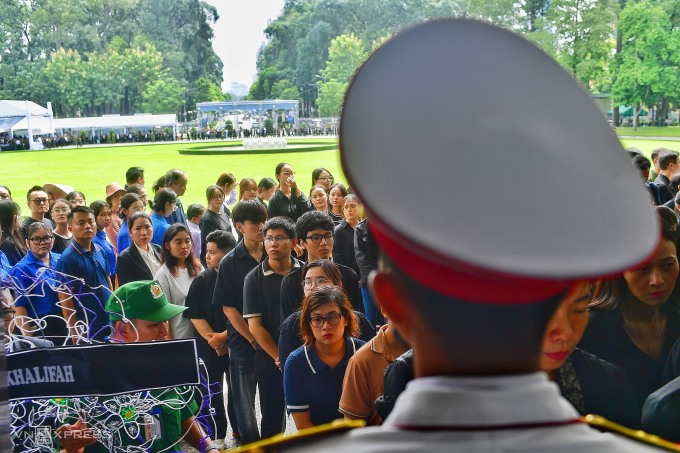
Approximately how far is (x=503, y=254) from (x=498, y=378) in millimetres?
135

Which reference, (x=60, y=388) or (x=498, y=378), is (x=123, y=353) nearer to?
(x=60, y=388)

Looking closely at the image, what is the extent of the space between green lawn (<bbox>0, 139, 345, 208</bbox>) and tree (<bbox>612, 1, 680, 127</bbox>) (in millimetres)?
2527

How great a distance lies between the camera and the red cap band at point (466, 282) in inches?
28.2

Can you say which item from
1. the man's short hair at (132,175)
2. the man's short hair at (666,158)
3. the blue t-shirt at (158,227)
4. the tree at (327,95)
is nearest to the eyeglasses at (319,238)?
the tree at (327,95)

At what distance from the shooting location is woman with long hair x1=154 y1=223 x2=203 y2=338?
13.4 ft

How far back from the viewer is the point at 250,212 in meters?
4.11

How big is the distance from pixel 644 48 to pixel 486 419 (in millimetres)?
2884

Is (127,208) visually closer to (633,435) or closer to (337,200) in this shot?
(337,200)

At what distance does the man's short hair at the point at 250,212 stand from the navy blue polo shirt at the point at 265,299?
0.46 m

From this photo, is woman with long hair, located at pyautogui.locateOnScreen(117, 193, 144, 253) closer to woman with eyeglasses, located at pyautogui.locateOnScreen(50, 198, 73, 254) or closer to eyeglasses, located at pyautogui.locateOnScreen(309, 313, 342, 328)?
woman with eyeglasses, located at pyautogui.locateOnScreen(50, 198, 73, 254)

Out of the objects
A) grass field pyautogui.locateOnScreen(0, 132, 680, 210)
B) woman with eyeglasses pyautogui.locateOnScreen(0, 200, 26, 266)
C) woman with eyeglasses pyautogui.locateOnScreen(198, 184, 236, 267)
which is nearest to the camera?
woman with eyeglasses pyautogui.locateOnScreen(0, 200, 26, 266)

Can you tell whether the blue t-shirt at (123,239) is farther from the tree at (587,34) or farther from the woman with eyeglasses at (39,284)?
the tree at (587,34)

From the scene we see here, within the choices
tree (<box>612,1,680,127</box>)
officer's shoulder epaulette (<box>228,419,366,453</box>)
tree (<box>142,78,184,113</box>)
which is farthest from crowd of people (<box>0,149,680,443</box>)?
officer's shoulder epaulette (<box>228,419,366,453</box>)

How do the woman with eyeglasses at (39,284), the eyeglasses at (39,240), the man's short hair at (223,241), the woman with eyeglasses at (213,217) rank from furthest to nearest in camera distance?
the woman with eyeglasses at (213,217) → the eyeglasses at (39,240) → the man's short hair at (223,241) → the woman with eyeglasses at (39,284)
